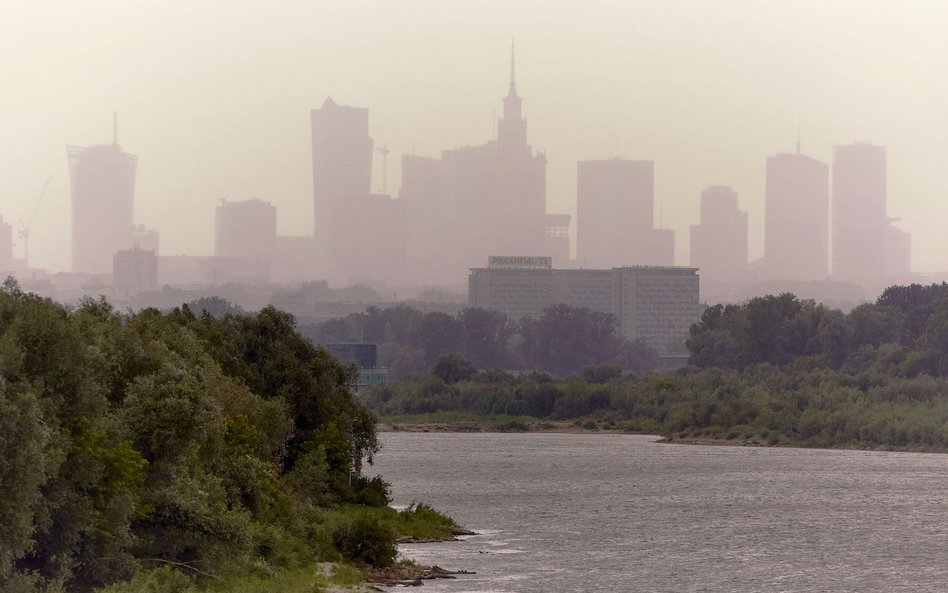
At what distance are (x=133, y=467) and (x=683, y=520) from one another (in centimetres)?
5615

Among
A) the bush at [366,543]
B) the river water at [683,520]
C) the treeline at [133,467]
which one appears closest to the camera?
the treeline at [133,467]

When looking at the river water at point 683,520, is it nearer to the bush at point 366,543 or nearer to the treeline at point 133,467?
the bush at point 366,543

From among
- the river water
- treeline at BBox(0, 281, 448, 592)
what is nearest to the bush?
treeline at BBox(0, 281, 448, 592)

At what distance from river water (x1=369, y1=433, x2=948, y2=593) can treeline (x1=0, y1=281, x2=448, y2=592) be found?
24.5 ft

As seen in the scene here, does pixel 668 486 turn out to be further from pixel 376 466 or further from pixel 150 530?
pixel 150 530

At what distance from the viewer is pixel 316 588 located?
5956 cm

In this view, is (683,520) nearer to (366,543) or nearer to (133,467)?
(366,543)

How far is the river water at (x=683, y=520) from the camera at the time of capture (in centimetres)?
7275

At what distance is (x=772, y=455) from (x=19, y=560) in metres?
144

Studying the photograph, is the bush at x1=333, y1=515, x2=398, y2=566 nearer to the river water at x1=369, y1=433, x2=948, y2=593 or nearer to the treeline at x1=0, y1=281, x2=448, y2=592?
the treeline at x1=0, y1=281, x2=448, y2=592

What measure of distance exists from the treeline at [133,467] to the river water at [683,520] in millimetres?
7467

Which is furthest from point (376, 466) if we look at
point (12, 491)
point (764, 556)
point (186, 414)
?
point (12, 491)

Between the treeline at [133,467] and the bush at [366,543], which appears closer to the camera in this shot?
the treeline at [133,467]

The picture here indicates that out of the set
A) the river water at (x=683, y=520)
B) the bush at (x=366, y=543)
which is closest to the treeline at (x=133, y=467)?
the bush at (x=366, y=543)
